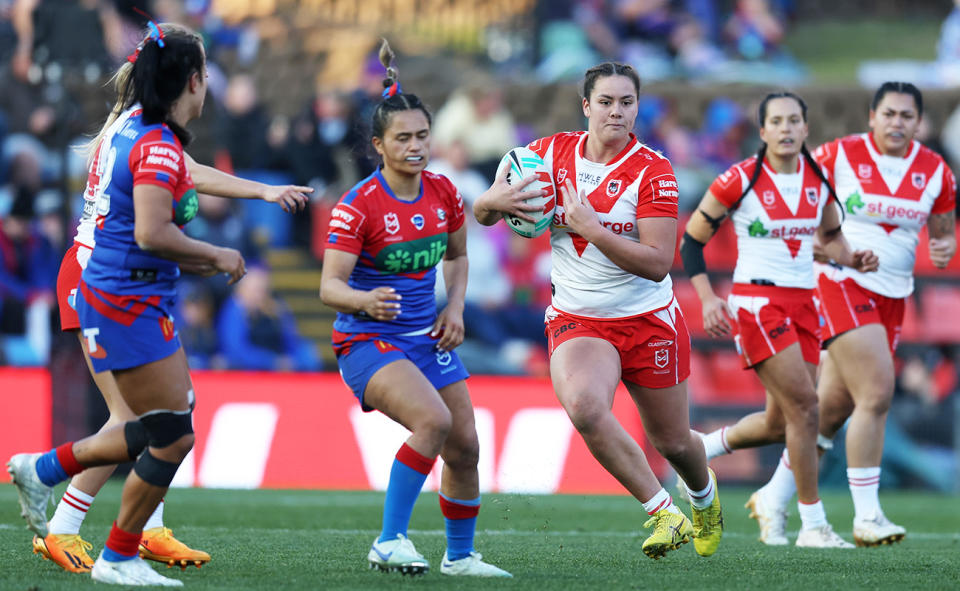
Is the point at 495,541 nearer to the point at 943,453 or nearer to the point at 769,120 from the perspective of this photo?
the point at 769,120

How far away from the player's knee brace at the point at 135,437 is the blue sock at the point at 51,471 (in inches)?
17.9

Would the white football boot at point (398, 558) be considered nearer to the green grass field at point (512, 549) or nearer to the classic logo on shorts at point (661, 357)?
the green grass field at point (512, 549)

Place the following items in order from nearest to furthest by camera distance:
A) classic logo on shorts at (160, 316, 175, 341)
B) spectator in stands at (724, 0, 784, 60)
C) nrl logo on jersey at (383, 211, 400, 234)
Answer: classic logo on shorts at (160, 316, 175, 341) < nrl logo on jersey at (383, 211, 400, 234) < spectator in stands at (724, 0, 784, 60)

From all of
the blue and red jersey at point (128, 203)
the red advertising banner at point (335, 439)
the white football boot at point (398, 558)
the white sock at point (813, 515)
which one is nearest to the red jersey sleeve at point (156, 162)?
the blue and red jersey at point (128, 203)

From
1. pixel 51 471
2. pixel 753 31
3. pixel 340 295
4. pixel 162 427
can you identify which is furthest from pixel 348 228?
pixel 753 31

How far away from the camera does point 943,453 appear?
1259 centimetres

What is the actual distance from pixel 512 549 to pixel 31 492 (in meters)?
2.69

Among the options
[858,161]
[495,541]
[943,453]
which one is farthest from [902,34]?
[495,541]

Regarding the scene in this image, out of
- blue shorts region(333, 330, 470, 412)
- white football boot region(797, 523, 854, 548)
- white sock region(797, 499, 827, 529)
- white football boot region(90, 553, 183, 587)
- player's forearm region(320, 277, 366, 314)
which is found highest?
player's forearm region(320, 277, 366, 314)

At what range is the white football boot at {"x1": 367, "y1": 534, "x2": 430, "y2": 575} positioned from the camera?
5699 mm

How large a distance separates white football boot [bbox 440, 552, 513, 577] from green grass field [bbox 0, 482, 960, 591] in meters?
0.09

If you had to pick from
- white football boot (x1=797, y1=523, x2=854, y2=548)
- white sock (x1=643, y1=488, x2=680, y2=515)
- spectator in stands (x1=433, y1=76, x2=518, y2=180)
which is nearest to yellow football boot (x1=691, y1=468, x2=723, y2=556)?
white sock (x1=643, y1=488, x2=680, y2=515)

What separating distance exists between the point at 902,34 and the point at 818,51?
6.57ft

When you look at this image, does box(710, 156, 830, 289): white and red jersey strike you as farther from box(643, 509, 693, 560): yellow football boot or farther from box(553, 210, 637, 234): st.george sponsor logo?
box(643, 509, 693, 560): yellow football boot
